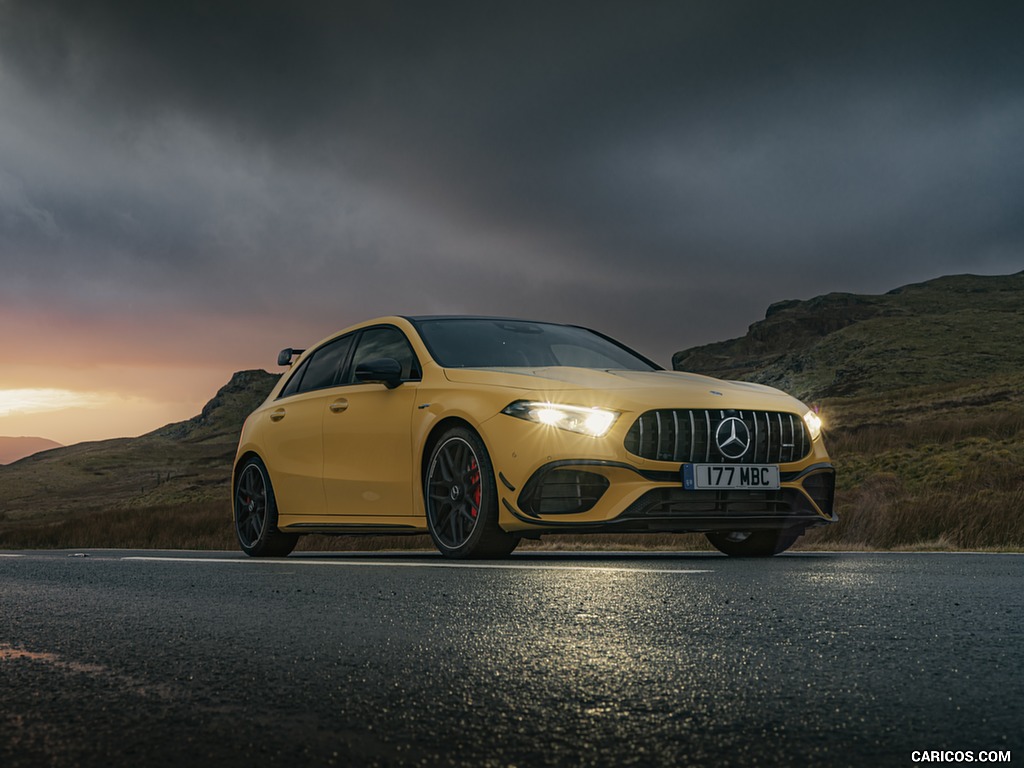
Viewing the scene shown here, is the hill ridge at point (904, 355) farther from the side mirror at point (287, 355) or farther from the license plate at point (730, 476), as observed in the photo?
the license plate at point (730, 476)

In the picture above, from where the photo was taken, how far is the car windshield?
826cm

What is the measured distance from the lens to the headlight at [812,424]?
791 centimetres

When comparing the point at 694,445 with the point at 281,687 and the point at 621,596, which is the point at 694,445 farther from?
the point at 281,687

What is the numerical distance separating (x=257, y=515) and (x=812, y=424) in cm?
475

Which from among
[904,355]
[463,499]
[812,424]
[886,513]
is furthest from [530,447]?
[904,355]

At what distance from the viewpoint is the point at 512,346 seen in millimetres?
8516

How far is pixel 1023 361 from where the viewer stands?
132375 millimetres

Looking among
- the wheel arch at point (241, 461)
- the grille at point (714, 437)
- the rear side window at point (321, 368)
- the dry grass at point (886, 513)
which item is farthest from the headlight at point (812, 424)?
the wheel arch at point (241, 461)

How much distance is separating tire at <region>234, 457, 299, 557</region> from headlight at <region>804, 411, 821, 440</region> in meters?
4.40

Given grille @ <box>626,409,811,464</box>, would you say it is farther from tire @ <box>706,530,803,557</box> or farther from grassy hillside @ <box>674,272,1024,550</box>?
grassy hillside @ <box>674,272,1024,550</box>

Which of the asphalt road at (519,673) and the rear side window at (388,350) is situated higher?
the rear side window at (388,350)

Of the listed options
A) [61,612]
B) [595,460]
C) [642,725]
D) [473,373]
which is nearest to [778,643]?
[642,725]

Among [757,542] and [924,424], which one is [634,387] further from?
[924,424]

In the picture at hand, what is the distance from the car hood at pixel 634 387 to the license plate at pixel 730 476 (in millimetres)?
410
